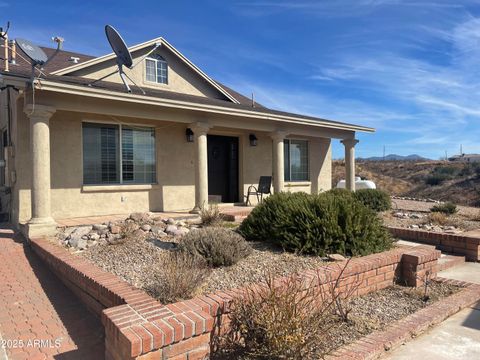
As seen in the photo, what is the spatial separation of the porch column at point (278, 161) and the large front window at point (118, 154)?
12.7ft

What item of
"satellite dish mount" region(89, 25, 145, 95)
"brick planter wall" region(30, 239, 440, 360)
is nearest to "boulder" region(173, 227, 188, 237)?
"brick planter wall" region(30, 239, 440, 360)

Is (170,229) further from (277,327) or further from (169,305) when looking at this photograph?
(277,327)

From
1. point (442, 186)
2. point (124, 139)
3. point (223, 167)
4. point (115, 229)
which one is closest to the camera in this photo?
point (115, 229)

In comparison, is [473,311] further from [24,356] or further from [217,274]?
[24,356]

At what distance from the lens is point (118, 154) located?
9000 mm

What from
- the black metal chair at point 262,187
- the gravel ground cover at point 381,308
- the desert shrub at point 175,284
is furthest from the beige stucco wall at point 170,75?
the gravel ground cover at point 381,308

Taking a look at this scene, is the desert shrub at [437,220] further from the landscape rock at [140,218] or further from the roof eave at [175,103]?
the landscape rock at [140,218]

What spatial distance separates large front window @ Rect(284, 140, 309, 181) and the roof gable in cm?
288

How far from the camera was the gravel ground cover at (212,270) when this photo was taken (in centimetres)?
398

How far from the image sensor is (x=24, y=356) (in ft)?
9.78

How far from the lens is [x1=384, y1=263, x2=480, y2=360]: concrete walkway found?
9.72ft

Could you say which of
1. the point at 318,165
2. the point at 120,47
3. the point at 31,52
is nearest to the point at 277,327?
the point at 31,52

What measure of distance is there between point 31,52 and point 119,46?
1.88 metres

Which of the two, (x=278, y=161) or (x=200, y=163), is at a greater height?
(x=278, y=161)
